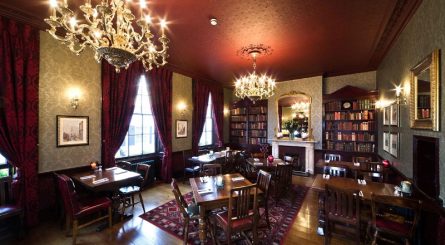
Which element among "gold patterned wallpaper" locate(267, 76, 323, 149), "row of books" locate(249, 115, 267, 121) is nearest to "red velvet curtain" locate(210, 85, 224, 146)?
"row of books" locate(249, 115, 267, 121)

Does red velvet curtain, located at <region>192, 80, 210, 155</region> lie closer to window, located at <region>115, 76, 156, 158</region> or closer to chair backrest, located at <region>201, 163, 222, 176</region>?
window, located at <region>115, 76, 156, 158</region>

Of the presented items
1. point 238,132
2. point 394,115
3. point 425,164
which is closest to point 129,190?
point 425,164

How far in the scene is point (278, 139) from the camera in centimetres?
747

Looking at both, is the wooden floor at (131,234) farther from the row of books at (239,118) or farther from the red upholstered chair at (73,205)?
the row of books at (239,118)

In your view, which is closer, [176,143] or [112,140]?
[112,140]

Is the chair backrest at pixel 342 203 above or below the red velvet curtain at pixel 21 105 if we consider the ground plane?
below

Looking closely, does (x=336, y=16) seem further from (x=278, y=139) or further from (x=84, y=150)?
(x=84, y=150)

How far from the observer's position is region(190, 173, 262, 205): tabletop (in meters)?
2.67

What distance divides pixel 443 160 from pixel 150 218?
14.0ft

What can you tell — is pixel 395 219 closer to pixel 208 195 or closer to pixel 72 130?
pixel 208 195

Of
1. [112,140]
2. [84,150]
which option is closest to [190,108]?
[112,140]

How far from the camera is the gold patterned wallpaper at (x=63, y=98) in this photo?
3537mm

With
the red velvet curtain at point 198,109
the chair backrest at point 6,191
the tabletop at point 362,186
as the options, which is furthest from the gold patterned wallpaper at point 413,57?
the chair backrest at point 6,191

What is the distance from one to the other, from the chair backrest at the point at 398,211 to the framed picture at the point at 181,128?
→ 5.21 m
